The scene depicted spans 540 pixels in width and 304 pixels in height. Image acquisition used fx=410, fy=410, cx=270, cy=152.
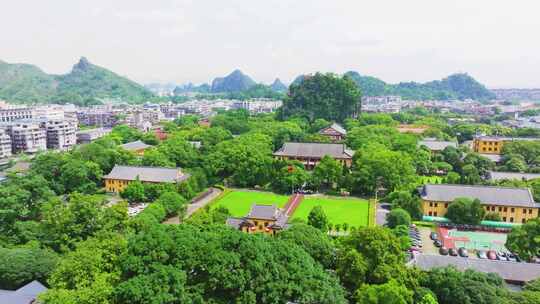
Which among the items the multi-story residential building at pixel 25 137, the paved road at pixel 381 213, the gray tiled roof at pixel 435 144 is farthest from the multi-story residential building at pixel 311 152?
the multi-story residential building at pixel 25 137

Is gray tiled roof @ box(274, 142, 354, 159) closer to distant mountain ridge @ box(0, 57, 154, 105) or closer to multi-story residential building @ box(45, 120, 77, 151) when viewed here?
multi-story residential building @ box(45, 120, 77, 151)

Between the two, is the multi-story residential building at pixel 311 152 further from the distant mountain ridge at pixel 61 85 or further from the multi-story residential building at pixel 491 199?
the distant mountain ridge at pixel 61 85

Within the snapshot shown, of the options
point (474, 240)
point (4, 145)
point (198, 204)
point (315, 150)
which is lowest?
point (474, 240)

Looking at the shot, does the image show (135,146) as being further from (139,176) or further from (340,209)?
(340,209)

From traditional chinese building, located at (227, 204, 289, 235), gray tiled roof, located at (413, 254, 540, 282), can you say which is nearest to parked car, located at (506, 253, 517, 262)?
gray tiled roof, located at (413, 254, 540, 282)

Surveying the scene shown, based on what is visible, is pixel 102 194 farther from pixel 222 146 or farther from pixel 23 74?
pixel 23 74

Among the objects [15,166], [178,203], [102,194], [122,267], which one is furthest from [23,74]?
[122,267]

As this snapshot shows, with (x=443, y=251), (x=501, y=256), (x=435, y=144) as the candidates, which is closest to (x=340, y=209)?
(x=443, y=251)
